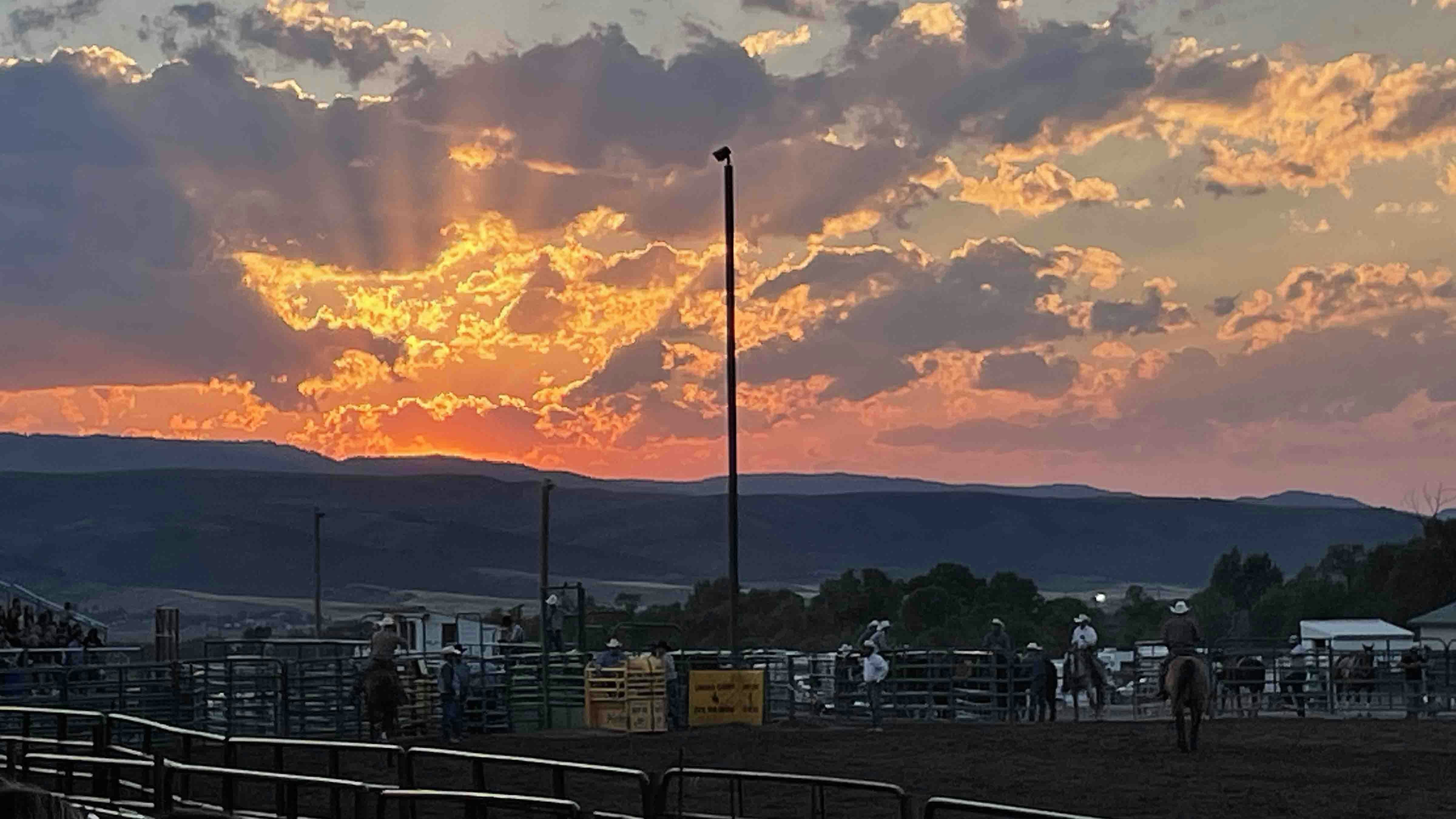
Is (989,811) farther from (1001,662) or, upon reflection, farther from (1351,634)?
(1351,634)

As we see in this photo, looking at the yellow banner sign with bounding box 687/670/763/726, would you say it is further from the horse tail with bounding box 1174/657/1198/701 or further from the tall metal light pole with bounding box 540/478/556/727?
the horse tail with bounding box 1174/657/1198/701

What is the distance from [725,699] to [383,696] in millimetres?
7717

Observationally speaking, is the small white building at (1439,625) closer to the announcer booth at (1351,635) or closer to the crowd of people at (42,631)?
the announcer booth at (1351,635)

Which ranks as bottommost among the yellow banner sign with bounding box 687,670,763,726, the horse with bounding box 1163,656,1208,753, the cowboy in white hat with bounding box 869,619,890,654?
the yellow banner sign with bounding box 687,670,763,726

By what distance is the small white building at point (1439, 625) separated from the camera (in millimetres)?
60688

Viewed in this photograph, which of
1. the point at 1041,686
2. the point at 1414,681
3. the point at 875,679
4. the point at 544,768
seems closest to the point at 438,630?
the point at 875,679

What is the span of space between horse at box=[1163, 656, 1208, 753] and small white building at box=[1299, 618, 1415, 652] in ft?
67.8

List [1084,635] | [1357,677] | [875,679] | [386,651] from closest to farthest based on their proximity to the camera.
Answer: [386,651] < [875,679] < [1084,635] < [1357,677]

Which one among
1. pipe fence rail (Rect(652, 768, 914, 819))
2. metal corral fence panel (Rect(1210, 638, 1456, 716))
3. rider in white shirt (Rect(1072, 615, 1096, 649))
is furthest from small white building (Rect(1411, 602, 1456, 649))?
pipe fence rail (Rect(652, 768, 914, 819))

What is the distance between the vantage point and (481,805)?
1200 centimetres

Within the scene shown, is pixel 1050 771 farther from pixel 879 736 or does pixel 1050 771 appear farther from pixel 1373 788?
pixel 879 736

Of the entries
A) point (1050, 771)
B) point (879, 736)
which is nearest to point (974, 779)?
point (1050, 771)

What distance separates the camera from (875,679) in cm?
3822

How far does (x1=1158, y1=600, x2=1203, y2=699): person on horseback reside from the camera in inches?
1113
